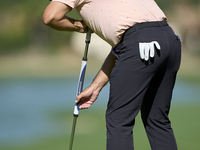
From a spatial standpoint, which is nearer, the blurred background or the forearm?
the forearm

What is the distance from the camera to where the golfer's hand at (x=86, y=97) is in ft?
8.03

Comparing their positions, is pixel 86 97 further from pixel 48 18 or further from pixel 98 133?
pixel 98 133

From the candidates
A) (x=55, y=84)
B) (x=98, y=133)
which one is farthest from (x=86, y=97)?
(x=55, y=84)

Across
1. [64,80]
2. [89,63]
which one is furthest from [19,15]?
[64,80]

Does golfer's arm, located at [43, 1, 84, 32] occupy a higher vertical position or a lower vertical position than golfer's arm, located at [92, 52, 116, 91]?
higher

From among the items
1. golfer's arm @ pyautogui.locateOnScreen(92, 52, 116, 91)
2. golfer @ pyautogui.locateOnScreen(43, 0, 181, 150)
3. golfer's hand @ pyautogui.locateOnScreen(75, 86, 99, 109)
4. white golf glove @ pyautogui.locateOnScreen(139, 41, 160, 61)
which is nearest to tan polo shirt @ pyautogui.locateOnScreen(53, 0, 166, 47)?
golfer @ pyautogui.locateOnScreen(43, 0, 181, 150)

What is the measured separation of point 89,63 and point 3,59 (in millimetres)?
2528

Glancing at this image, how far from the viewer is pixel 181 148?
11.9 ft

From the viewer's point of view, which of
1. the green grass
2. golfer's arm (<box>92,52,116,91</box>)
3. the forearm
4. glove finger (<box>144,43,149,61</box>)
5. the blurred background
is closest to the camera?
glove finger (<box>144,43,149,61</box>)

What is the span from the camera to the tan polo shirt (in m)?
2.09

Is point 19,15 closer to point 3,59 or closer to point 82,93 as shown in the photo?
point 3,59

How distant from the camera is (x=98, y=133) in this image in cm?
441

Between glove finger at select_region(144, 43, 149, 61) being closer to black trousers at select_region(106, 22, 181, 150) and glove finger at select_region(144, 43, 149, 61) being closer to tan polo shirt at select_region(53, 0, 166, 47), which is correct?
black trousers at select_region(106, 22, 181, 150)

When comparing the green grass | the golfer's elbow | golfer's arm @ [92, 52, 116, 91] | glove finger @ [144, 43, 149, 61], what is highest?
the golfer's elbow
